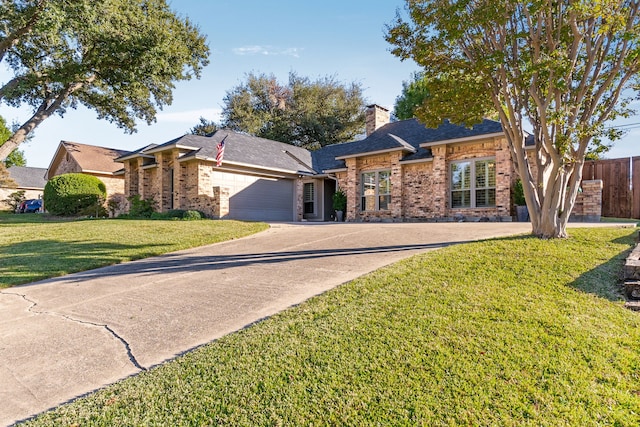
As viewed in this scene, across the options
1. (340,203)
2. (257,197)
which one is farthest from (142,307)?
(257,197)

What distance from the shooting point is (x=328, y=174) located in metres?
19.8

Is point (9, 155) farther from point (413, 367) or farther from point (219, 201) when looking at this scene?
point (413, 367)

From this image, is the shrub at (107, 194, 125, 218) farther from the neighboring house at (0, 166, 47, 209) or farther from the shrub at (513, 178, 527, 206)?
the shrub at (513, 178, 527, 206)

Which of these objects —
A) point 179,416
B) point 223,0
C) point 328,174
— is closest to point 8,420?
point 179,416

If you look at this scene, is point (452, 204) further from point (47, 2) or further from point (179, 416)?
point (47, 2)

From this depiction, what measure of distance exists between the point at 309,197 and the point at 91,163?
53.6 ft

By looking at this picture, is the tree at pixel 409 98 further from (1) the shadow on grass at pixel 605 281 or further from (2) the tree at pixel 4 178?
(2) the tree at pixel 4 178

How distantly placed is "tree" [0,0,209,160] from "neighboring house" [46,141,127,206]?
6.15m

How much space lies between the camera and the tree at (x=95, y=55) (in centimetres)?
1314

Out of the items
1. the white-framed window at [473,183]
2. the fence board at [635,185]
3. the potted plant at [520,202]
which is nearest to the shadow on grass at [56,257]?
the white-framed window at [473,183]

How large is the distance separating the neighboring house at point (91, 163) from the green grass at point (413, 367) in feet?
81.1

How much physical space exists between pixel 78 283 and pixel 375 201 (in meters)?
13.3

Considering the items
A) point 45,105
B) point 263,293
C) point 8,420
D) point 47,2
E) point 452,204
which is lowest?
point 8,420

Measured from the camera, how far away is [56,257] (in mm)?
8266
